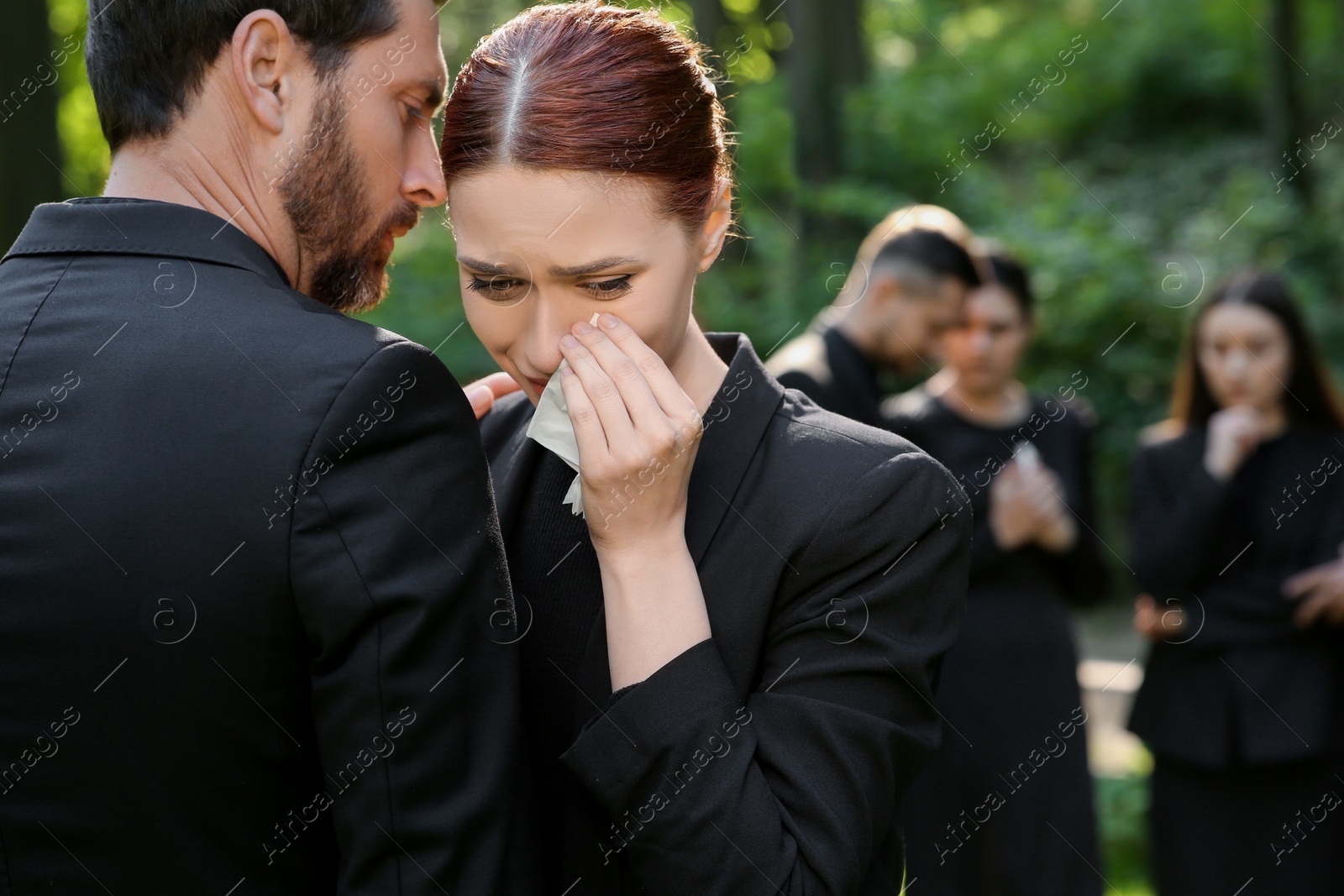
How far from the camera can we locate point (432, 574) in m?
1.49

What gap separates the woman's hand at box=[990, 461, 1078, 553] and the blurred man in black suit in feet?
10.6

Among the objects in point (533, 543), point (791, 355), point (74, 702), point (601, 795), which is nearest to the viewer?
point (74, 702)

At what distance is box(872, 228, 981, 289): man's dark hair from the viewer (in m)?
4.88

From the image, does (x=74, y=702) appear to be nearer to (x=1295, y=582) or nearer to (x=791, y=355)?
(x=791, y=355)

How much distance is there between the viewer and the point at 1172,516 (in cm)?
448

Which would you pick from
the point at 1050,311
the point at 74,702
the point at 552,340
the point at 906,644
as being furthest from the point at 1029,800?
the point at 1050,311

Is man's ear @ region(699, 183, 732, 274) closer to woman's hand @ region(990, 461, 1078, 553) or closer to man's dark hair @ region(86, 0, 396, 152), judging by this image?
man's dark hair @ region(86, 0, 396, 152)

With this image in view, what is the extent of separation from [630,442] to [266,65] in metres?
0.74

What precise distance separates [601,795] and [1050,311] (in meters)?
9.45

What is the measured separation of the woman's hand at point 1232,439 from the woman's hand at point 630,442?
11.0ft

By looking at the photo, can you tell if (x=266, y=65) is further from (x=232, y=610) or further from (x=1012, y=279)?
(x=1012, y=279)

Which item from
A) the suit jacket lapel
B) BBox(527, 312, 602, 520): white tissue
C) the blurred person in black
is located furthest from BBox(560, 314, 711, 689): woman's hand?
the blurred person in black

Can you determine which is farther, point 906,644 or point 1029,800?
point 1029,800

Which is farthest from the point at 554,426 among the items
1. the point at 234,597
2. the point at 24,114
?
the point at 24,114
